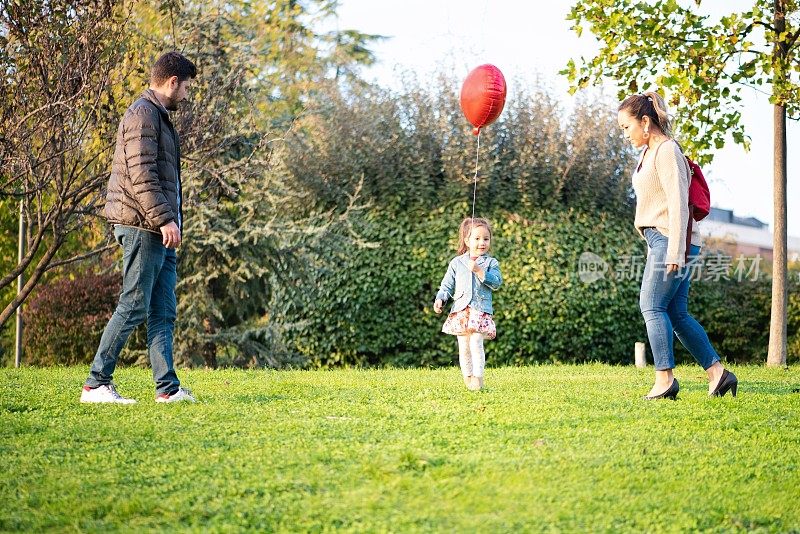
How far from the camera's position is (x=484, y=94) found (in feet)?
29.2

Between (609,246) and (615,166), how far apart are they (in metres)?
1.20

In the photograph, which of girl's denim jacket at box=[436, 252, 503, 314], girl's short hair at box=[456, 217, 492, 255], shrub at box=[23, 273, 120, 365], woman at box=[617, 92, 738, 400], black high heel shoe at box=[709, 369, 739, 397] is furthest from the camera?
shrub at box=[23, 273, 120, 365]

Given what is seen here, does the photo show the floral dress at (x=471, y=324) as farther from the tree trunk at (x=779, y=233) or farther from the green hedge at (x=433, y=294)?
the green hedge at (x=433, y=294)

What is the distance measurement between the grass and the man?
0.98ft

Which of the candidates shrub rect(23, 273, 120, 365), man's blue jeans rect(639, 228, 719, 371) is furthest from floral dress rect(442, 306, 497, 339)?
shrub rect(23, 273, 120, 365)

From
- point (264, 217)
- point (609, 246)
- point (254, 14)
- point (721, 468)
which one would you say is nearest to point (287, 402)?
point (721, 468)

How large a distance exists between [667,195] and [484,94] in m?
3.70

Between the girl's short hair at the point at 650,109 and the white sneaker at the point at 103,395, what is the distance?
130 inches

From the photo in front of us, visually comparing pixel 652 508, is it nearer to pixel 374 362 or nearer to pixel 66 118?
pixel 66 118

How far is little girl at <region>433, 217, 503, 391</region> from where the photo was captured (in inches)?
249

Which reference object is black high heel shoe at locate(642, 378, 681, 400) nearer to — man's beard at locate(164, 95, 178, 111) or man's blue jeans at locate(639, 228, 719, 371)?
man's blue jeans at locate(639, 228, 719, 371)

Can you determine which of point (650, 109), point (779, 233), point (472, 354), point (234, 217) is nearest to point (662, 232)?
point (650, 109)

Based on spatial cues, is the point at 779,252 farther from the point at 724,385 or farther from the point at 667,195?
the point at 667,195

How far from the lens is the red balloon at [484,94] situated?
8.89 metres
